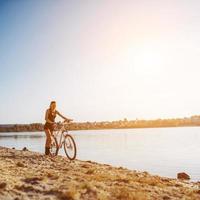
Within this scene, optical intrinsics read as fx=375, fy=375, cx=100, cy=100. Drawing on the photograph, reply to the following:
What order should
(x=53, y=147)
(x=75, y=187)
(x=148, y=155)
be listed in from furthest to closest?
1. (x=148, y=155)
2. (x=53, y=147)
3. (x=75, y=187)

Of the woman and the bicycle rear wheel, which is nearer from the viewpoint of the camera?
the woman

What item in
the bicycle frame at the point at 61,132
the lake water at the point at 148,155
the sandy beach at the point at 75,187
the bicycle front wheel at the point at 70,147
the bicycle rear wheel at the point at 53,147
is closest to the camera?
the sandy beach at the point at 75,187

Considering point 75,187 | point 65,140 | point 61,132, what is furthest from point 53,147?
point 75,187

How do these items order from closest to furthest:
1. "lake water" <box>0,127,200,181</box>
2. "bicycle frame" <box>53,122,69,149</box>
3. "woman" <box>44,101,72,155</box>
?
"bicycle frame" <box>53,122,69,149</box>, "woman" <box>44,101,72,155</box>, "lake water" <box>0,127,200,181</box>

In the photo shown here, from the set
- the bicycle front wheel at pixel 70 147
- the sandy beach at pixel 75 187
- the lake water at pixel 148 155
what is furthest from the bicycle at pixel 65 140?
the lake water at pixel 148 155

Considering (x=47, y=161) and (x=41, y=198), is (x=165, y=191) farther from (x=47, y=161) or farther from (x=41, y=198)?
(x=47, y=161)

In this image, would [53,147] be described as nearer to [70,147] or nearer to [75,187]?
[70,147]

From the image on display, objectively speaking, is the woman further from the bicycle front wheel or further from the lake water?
the lake water

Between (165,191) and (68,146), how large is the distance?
7.59 metres

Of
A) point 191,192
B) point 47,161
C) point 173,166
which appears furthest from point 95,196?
point 173,166

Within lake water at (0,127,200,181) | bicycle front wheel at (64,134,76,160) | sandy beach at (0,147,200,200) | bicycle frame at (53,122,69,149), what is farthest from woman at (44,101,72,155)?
lake water at (0,127,200,181)

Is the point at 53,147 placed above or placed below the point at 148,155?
above

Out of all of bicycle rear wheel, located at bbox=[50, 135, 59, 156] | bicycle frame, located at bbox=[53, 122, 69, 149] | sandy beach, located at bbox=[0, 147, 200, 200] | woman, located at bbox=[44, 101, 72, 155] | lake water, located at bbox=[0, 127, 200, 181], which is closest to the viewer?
sandy beach, located at bbox=[0, 147, 200, 200]

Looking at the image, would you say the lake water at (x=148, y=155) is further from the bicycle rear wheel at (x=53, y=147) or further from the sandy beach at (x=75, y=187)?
the sandy beach at (x=75, y=187)
